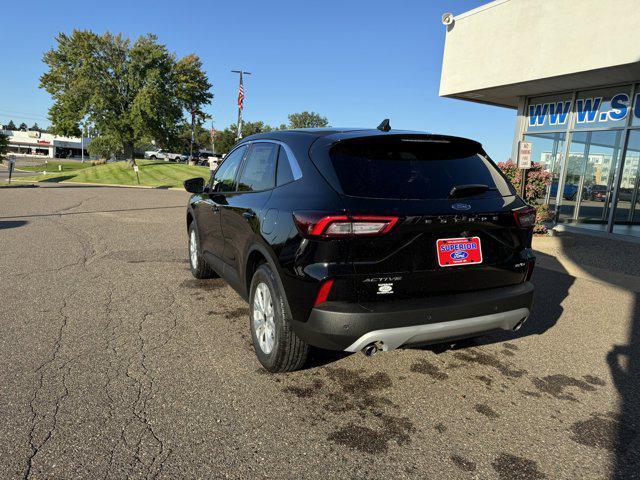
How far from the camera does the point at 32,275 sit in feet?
18.8

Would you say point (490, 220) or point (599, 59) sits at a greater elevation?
point (599, 59)

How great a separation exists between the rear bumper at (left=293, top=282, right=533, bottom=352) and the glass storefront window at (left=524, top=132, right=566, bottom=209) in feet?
35.5

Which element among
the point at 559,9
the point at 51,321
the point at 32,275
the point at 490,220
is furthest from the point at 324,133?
the point at 559,9

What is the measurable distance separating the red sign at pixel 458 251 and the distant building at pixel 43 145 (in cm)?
11392

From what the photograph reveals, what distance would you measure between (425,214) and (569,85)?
1115cm

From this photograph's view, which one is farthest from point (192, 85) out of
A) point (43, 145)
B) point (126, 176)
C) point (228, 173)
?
point (43, 145)

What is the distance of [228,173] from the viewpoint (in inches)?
182

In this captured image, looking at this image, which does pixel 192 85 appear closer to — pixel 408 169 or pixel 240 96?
pixel 240 96

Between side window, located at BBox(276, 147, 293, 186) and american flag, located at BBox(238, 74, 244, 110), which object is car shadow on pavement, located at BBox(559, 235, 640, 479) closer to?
side window, located at BBox(276, 147, 293, 186)

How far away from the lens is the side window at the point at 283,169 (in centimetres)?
323

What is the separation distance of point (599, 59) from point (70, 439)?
11.4 metres

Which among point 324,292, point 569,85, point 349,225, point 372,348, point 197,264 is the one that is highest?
point 569,85

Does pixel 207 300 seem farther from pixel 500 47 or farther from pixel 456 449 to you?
pixel 500 47

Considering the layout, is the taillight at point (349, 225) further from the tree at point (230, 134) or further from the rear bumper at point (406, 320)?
the tree at point (230, 134)
